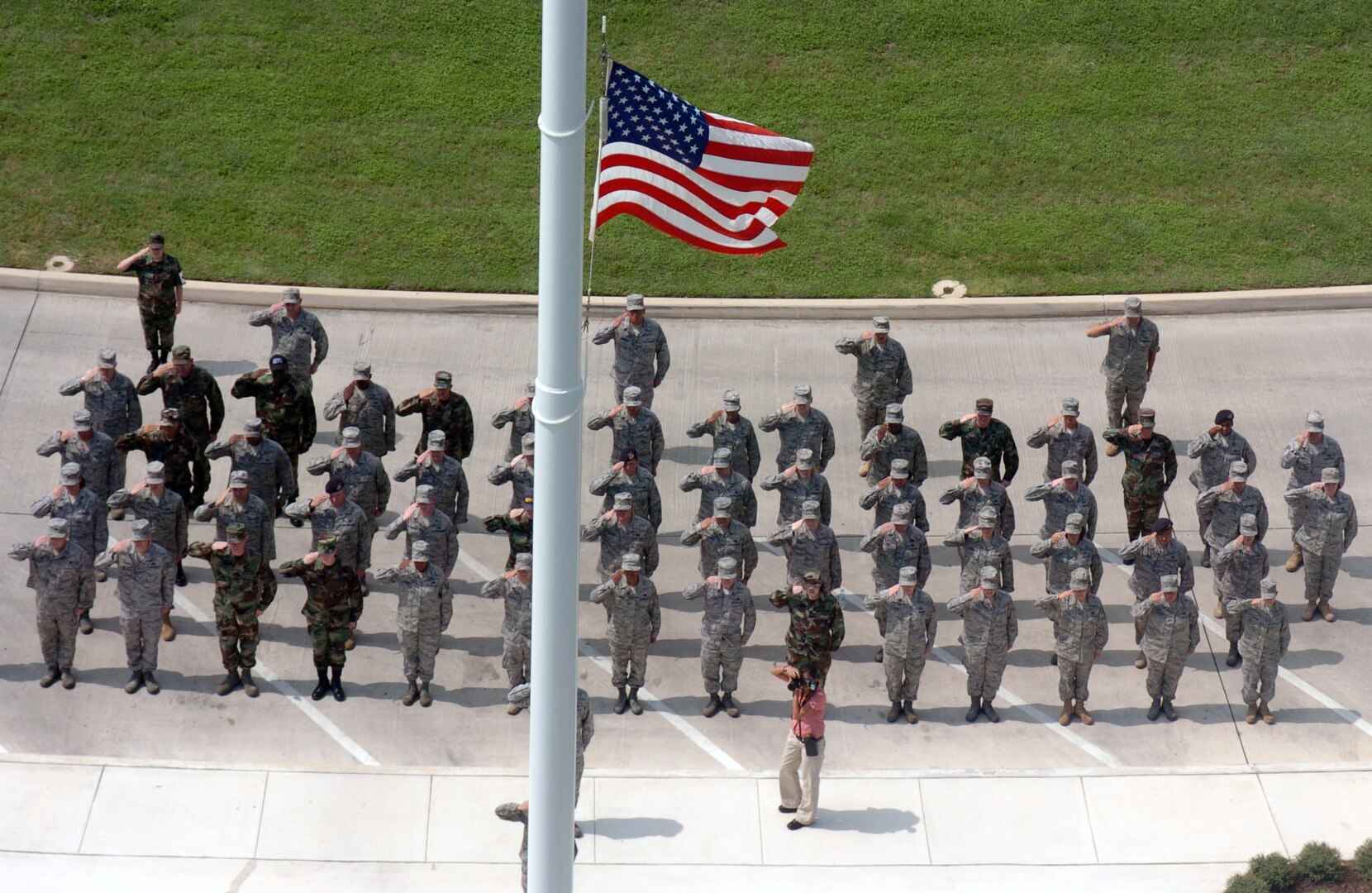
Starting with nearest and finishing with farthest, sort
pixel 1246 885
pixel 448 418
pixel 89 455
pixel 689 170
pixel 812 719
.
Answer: pixel 689 170 < pixel 1246 885 < pixel 812 719 < pixel 89 455 < pixel 448 418

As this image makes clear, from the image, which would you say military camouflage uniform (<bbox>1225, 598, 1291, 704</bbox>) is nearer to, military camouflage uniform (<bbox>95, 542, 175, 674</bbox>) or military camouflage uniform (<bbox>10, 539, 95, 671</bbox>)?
military camouflage uniform (<bbox>95, 542, 175, 674</bbox>)

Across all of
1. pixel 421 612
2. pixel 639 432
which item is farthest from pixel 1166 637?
pixel 421 612

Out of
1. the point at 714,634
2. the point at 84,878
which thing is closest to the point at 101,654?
the point at 84,878

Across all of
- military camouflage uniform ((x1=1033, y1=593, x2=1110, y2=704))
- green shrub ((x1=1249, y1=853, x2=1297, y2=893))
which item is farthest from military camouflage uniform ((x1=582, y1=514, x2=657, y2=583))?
green shrub ((x1=1249, y1=853, x2=1297, y2=893))

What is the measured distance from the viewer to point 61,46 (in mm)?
24734

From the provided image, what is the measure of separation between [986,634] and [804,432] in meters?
2.71

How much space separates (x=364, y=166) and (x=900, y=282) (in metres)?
5.92

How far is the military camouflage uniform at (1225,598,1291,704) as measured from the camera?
52.7ft

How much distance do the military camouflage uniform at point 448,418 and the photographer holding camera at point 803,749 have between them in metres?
4.02

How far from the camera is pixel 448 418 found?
59.0ft

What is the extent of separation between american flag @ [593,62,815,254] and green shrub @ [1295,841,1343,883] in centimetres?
597

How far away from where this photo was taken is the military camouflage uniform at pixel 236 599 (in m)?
16.0

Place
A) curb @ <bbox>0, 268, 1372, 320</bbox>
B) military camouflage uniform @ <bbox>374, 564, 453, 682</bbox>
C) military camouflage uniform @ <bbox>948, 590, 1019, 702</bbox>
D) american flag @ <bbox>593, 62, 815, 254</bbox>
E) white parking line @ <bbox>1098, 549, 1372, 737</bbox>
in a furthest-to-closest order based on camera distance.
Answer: curb @ <bbox>0, 268, 1372, 320</bbox> < white parking line @ <bbox>1098, 549, 1372, 737</bbox> < military camouflage uniform @ <bbox>948, 590, 1019, 702</bbox> < military camouflage uniform @ <bbox>374, 564, 453, 682</bbox> < american flag @ <bbox>593, 62, 815, 254</bbox>

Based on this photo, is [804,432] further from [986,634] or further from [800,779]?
[800,779]
